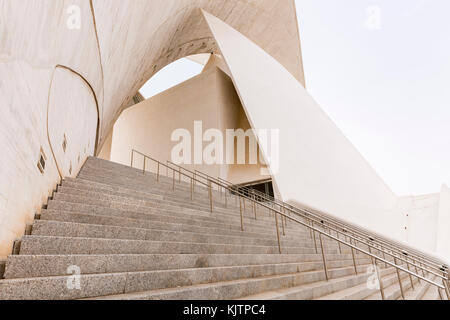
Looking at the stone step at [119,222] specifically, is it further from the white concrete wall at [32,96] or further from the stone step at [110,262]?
the stone step at [110,262]

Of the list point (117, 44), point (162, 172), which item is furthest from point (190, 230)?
point (162, 172)

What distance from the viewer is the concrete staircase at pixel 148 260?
136 centimetres

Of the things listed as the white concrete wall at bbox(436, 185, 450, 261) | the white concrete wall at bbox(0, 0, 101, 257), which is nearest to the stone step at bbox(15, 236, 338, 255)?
the white concrete wall at bbox(0, 0, 101, 257)

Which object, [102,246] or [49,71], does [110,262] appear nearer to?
[102,246]

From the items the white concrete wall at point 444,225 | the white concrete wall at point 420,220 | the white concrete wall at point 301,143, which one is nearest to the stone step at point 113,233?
the white concrete wall at point 301,143

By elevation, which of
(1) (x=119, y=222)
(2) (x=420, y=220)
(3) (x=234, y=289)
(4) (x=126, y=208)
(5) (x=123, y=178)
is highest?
(5) (x=123, y=178)

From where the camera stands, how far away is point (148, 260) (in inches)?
69.8

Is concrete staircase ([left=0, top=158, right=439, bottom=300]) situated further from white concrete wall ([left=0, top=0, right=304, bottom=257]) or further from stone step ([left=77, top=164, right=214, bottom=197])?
stone step ([left=77, top=164, right=214, bottom=197])

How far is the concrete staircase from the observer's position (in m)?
1.36

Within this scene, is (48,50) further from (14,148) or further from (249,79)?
(249,79)

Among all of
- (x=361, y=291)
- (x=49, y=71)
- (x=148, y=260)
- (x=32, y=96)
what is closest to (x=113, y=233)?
(x=148, y=260)
